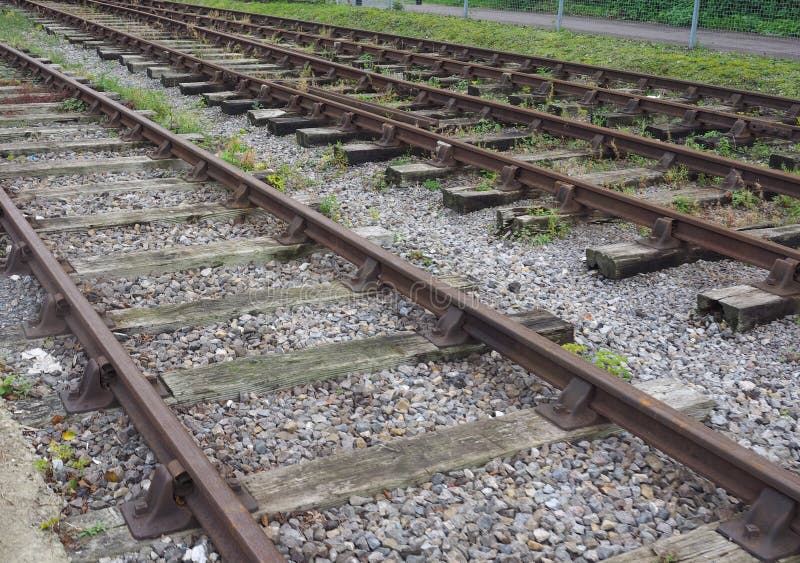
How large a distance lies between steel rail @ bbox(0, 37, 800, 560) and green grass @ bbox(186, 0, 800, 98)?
28.0 ft

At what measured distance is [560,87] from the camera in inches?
452

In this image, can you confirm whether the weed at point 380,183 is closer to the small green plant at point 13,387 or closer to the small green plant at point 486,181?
the small green plant at point 486,181

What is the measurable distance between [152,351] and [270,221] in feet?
6.93

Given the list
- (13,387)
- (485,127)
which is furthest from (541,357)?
(485,127)

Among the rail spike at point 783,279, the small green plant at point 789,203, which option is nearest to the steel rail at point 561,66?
the small green plant at point 789,203

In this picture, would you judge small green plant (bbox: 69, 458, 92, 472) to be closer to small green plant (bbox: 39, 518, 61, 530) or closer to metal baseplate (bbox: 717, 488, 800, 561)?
small green plant (bbox: 39, 518, 61, 530)

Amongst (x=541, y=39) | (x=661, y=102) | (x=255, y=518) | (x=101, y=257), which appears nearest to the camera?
(x=255, y=518)

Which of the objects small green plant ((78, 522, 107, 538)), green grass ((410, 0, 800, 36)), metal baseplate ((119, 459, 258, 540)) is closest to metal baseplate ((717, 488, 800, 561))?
metal baseplate ((119, 459, 258, 540))

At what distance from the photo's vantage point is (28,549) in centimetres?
273

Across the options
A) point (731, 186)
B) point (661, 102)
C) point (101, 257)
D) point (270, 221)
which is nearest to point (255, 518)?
point (101, 257)

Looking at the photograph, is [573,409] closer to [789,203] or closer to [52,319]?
[52,319]

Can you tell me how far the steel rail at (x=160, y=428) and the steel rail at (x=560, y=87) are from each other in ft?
23.0

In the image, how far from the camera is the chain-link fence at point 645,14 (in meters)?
20.9

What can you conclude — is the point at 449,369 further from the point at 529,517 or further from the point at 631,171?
the point at 631,171
